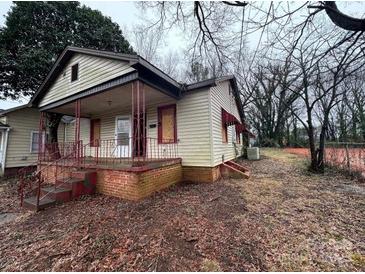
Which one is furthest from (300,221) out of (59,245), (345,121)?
(345,121)

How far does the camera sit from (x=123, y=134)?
9.08 meters

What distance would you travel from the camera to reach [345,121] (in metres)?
27.5

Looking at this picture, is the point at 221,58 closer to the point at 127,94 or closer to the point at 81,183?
the point at 127,94

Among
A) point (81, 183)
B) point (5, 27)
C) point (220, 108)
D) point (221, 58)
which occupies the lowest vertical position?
point (81, 183)

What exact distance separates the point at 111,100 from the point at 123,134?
6.32 feet

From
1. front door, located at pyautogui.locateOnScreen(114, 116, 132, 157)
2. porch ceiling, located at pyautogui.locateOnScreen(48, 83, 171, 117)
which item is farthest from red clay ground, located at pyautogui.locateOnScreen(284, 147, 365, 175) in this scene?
front door, located at pyautogui.locateOnScreen(114, 116, 132, 157)

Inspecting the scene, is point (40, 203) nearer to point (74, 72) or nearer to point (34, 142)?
point (74, 72)

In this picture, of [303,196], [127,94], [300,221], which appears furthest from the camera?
[127,94]

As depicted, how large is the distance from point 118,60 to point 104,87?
1.09 m

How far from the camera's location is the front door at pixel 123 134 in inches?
351

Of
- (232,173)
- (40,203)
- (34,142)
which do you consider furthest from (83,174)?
(34,142)

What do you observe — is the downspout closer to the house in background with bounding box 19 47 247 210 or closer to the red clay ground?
the house in background with bounding box 19 47 247 210

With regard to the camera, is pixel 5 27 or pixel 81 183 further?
pixel 5 27

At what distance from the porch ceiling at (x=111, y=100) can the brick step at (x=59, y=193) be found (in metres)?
3.52
